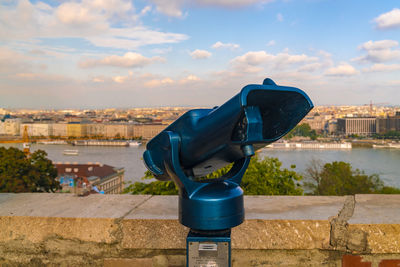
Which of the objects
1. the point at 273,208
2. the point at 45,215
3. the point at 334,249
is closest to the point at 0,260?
the point at 45,215

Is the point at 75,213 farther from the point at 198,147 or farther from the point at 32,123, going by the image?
the point at 32,123

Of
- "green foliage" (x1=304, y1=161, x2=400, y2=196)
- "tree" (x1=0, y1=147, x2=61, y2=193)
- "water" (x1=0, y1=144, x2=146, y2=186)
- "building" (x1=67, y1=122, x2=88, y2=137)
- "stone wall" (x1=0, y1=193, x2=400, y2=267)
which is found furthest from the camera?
"building" (x1=67, y1=122, x2=88, y2=137)

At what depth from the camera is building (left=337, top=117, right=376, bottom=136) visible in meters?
52.9

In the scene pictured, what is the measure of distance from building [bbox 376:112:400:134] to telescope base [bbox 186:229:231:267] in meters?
52.5

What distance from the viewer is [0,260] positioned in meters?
1.46

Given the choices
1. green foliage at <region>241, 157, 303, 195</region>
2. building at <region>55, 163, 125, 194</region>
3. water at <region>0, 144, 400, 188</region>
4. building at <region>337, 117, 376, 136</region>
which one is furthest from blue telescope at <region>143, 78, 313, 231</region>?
building at <region>337, 117, 376, 136</region>

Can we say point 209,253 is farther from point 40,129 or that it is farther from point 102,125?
point 40,129

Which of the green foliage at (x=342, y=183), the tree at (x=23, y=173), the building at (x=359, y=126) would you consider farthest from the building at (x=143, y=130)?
the building at (x=359, y=126)

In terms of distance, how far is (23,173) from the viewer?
1391 cm

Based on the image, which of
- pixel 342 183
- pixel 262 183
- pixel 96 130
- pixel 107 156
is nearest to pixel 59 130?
pixel 96 130

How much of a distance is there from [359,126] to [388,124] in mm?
4046

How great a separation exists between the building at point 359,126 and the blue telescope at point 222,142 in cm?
5633

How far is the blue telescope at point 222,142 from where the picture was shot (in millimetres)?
811

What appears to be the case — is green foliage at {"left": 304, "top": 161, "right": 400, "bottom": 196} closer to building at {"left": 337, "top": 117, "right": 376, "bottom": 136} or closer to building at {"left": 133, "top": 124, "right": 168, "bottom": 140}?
building at {"left": 133, "top": 124, "right": 168, "bottom": 140}
